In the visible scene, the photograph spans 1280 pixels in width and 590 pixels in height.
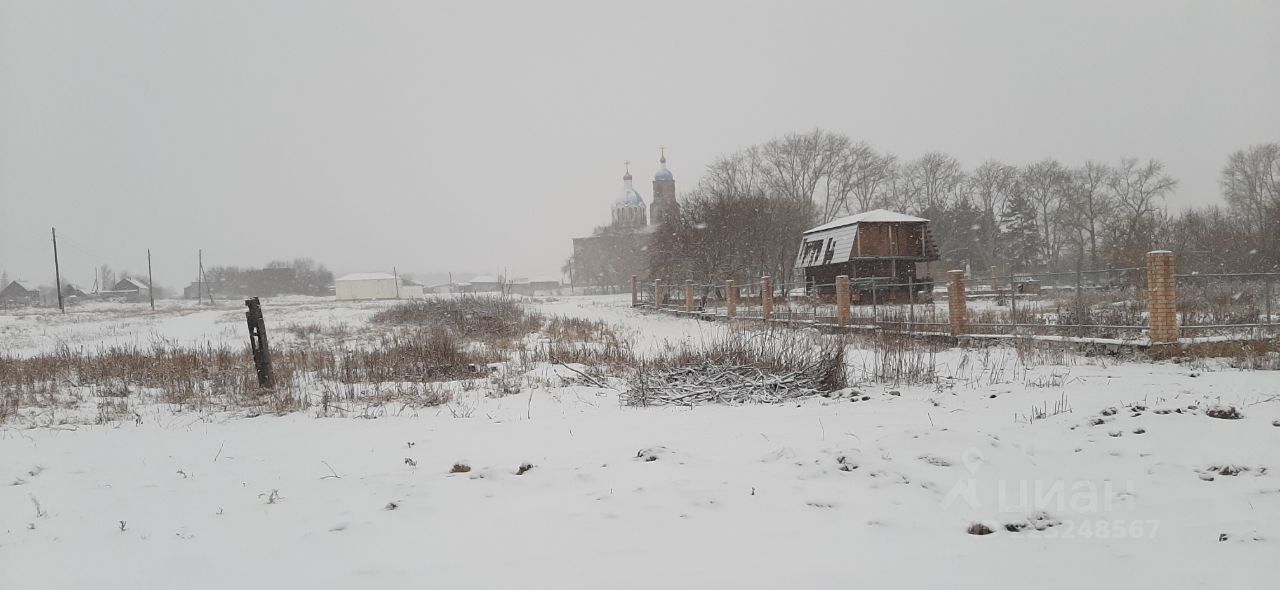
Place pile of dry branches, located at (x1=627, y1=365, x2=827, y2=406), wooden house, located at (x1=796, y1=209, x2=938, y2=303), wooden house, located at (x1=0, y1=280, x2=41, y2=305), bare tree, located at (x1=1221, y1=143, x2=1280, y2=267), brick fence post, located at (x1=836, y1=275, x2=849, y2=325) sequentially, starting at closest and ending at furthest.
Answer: pile of dry branches, located at (x1=627, y1=365, x2=827, y2=406) < brick fence post, located at (x1=836, y1=275, x2=849, y2=325) < wooden house, located at (x1=796, y1=209, x2=938, y2=303) < bare tree, located at (x1=1221, y1=143, x2=1280, y2=267) < wooden house, located at (x1=0, y1=280, x2=41, y2=305)

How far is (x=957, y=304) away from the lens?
483 inches

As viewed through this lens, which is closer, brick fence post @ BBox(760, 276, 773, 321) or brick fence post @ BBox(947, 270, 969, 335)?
brick fence post @ BBox(947, 270, 969, 335)

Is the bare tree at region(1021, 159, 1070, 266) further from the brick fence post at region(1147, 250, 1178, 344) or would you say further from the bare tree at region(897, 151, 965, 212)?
the brick fence post at region(1147, 250, 1178, 344)

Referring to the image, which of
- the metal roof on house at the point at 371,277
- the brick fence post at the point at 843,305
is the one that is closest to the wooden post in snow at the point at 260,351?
the brick fence post at the point at 843,305

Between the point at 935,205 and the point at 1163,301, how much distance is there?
46467mm

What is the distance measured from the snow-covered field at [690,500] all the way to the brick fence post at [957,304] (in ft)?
21.6

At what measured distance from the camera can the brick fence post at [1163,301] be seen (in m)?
8.98

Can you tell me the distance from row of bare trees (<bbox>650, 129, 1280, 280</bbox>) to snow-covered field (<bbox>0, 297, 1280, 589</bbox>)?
3004 centimetres

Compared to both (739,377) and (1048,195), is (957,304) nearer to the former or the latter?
(739,377)

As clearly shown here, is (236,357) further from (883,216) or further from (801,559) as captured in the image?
(883,216)

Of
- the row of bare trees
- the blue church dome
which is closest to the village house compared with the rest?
the blue church dome

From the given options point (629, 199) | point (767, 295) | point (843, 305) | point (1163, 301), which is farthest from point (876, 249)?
point (629, 199)

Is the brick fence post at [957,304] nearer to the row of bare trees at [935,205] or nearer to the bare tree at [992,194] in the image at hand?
the row of bare trees at [935,205]

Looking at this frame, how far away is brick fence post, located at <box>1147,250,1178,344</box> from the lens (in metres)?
8.98
